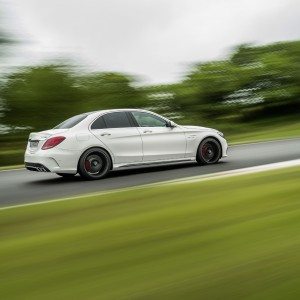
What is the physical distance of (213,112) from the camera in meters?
49.4

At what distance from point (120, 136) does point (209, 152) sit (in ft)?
8.34

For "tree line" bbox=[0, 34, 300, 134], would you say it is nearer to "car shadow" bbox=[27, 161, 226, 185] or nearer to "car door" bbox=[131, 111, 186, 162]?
"car shadow" bbox=[27, 161, 226, 185]

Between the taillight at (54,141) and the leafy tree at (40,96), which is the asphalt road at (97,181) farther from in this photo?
the leafy tree at (40,96)

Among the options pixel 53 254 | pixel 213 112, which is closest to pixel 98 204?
pixel 53 254

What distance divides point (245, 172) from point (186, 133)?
282cm

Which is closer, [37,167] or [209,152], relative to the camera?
[37,167]

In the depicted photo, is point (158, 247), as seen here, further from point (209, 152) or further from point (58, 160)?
point (209, 152)

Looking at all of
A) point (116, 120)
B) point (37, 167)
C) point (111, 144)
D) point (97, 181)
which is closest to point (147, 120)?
point (116, 120)

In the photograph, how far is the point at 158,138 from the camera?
13.0m

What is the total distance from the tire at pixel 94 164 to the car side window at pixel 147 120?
1.21m

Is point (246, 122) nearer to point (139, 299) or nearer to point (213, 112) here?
point (213, 112)

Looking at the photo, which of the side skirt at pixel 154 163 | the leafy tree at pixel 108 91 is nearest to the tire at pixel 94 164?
the side skirt at pixel 154 163

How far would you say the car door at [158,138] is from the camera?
42.2ft

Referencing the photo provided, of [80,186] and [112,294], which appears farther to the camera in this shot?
[80,186]
